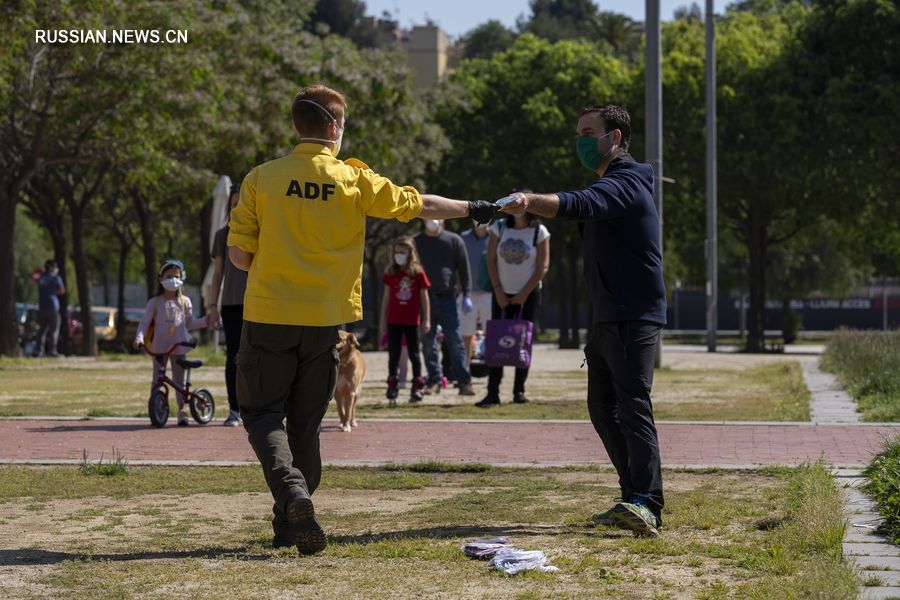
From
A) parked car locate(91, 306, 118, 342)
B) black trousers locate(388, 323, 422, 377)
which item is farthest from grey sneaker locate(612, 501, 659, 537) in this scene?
parked car locate(91, 306, 118, 342)

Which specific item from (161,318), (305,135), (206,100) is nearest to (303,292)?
(305,135)

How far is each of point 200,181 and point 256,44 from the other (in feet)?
15.1

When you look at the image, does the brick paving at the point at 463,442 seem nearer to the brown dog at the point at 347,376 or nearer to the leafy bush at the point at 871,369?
the brown dog at the point at 347,376

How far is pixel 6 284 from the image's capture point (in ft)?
96.2

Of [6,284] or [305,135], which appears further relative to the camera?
[6,284]

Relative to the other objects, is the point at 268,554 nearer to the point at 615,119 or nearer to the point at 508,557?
the point at 508,557

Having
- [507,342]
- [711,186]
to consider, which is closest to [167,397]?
[507,342]

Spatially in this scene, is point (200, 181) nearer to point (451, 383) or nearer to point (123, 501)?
point (451, 383)

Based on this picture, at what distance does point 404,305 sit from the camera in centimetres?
1422

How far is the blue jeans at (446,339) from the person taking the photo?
591 inches

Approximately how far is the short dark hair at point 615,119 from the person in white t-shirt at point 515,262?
641 centimetres

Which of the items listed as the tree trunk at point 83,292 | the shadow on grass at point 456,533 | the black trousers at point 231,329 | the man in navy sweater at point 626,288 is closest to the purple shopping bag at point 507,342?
the black trousers at point 231,329

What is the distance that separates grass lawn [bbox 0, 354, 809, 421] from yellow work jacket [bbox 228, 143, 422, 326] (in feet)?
21.1

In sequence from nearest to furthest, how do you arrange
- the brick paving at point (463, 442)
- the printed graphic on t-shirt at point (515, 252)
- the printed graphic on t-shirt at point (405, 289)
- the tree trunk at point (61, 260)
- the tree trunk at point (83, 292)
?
the brick paving at point (463, 442)
the printed graphic on t-shirt at point (515, 252)
the printed graphic on t-shirt at point (405, 289)
the tree trunk at point (83, 292)
the tree trunk at point (61, 260)
